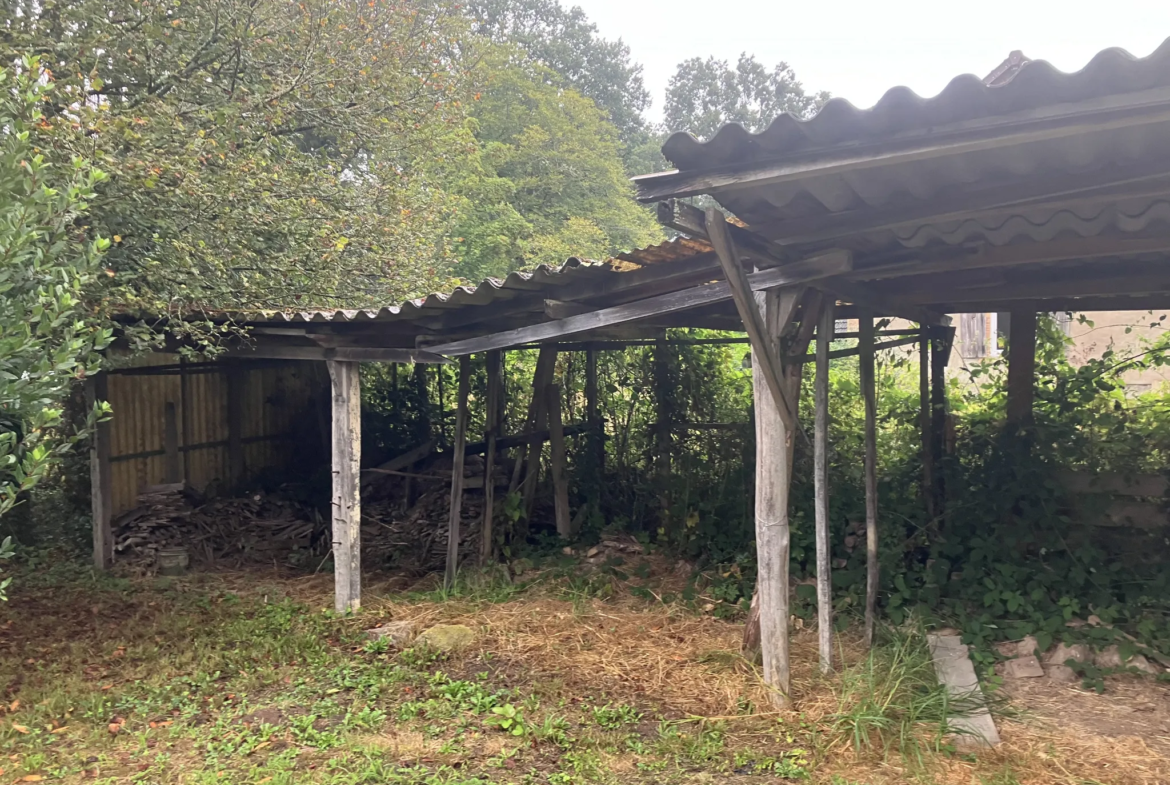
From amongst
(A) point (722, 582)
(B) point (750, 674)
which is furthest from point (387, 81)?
(B) point (750, 674)

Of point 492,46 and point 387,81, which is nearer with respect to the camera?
point 387,81

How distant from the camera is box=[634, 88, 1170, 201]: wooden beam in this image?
6.88ft

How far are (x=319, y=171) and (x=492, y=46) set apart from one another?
1325 centimetres

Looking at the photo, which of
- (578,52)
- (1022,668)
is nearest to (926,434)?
(1022,668)

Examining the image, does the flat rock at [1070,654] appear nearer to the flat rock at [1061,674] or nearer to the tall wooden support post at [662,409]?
the flat rock at [1061,674]

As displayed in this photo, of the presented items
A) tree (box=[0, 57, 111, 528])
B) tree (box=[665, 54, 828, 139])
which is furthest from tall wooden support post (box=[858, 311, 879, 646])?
tree (box=[665, 54, 828, 139])

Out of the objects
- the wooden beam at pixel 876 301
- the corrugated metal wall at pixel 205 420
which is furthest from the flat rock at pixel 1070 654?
the corrugated metal wall at pixel 205 420

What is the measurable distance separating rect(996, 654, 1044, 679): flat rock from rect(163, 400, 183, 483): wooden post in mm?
7682

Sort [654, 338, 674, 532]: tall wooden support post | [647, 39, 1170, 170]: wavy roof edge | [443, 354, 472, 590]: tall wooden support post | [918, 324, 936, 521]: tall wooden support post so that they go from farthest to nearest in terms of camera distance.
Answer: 1. [654, 338, 674, 532]: tall wooden support post
2. [443, 354, 472, 590]: tall wooden support post
3. [918, 324, 936, 521]: tall wooden support post
4. [647, 39, 1170, 170]: wavy roof edge

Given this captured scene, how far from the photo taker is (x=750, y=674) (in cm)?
441

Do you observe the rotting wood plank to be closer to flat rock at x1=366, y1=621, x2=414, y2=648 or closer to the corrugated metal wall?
flat rock at x1=366, y1=621, x2=414, y2=648

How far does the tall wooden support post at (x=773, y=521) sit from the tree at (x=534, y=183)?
45.6 feet

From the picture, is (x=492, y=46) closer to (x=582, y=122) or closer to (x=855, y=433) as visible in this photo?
(x=582, y=122)

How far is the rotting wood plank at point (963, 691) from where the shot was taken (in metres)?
3.66
